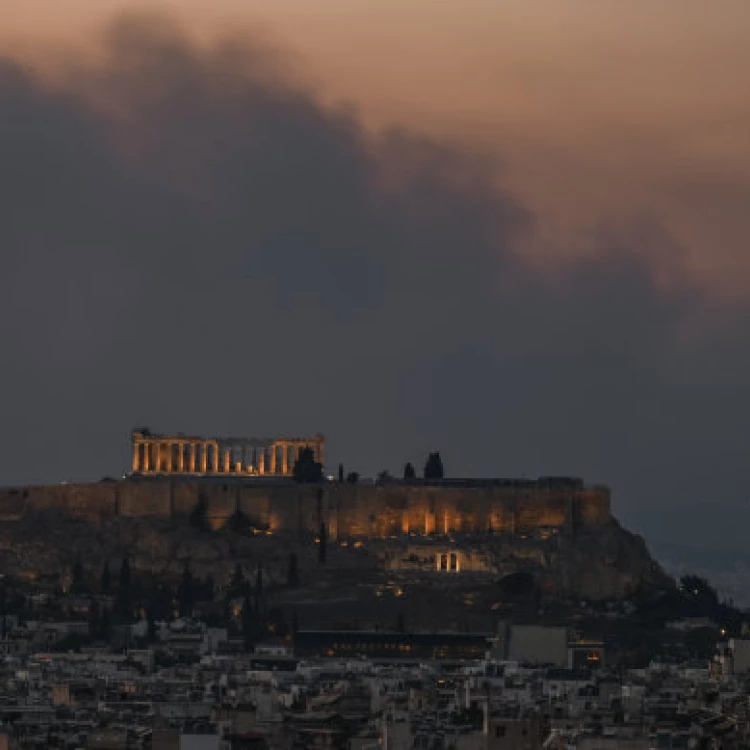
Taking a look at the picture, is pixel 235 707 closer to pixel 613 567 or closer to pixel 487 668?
pixel 487 668

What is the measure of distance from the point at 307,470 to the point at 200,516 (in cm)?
698

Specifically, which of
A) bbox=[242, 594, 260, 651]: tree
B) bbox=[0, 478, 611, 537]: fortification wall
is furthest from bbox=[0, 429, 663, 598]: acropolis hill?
bbox=[242, 594, 260, 651]: tree

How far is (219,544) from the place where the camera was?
168625 mm

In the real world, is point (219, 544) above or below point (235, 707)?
above

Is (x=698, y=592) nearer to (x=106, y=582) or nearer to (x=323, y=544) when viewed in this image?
(x=323, y=544)

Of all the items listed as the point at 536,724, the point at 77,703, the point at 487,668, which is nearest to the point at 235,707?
the point at 77,703

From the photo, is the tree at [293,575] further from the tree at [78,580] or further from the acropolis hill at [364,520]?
the tree at [78,580]

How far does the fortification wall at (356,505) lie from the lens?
563 feet

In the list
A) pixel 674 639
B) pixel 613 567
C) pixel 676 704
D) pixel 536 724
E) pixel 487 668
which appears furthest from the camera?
pixel 613 567

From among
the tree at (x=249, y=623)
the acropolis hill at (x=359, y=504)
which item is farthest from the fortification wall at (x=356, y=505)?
the tree at (x=249, y=623)

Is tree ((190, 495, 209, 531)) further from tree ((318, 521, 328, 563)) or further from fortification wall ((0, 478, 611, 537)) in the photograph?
tree ((318, 521, 328, 563))

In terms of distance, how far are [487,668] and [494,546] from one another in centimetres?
5272

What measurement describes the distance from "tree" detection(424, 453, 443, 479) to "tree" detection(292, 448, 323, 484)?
13.9ft

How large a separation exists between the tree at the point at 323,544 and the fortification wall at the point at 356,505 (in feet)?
0.87
